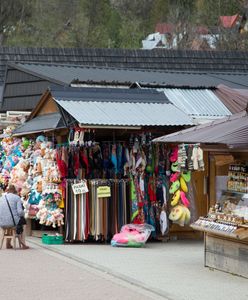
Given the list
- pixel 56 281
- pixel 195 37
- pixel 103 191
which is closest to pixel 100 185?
pixel 103 191

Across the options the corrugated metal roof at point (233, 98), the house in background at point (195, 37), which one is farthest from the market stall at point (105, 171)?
the house in background at point (195, 37)

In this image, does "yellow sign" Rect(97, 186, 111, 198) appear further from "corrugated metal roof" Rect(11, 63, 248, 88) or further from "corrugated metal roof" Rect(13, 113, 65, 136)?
"corrugated metal roof" Rect(11, 63, 248, 88)

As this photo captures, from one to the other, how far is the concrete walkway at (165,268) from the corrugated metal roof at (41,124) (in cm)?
237

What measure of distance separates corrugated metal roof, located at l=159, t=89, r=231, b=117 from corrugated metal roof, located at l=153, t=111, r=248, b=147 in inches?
138

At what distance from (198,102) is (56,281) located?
7290 mm

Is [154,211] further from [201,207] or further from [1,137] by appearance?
[1,137]

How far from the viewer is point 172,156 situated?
18078mm

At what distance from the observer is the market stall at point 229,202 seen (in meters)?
12.5

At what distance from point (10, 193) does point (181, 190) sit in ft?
11.3

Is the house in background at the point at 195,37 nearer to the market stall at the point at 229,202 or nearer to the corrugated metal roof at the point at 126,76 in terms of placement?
the corrugated metal roof at the point at 126,76

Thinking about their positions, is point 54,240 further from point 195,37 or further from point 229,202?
point 195,37

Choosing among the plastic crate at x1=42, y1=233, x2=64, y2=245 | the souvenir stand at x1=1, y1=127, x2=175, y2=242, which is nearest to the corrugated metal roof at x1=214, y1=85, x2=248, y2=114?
the souvenir stand at x1=1, y1=127, x2=175, y2=242

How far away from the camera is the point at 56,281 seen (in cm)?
1263

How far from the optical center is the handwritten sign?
689 inches
